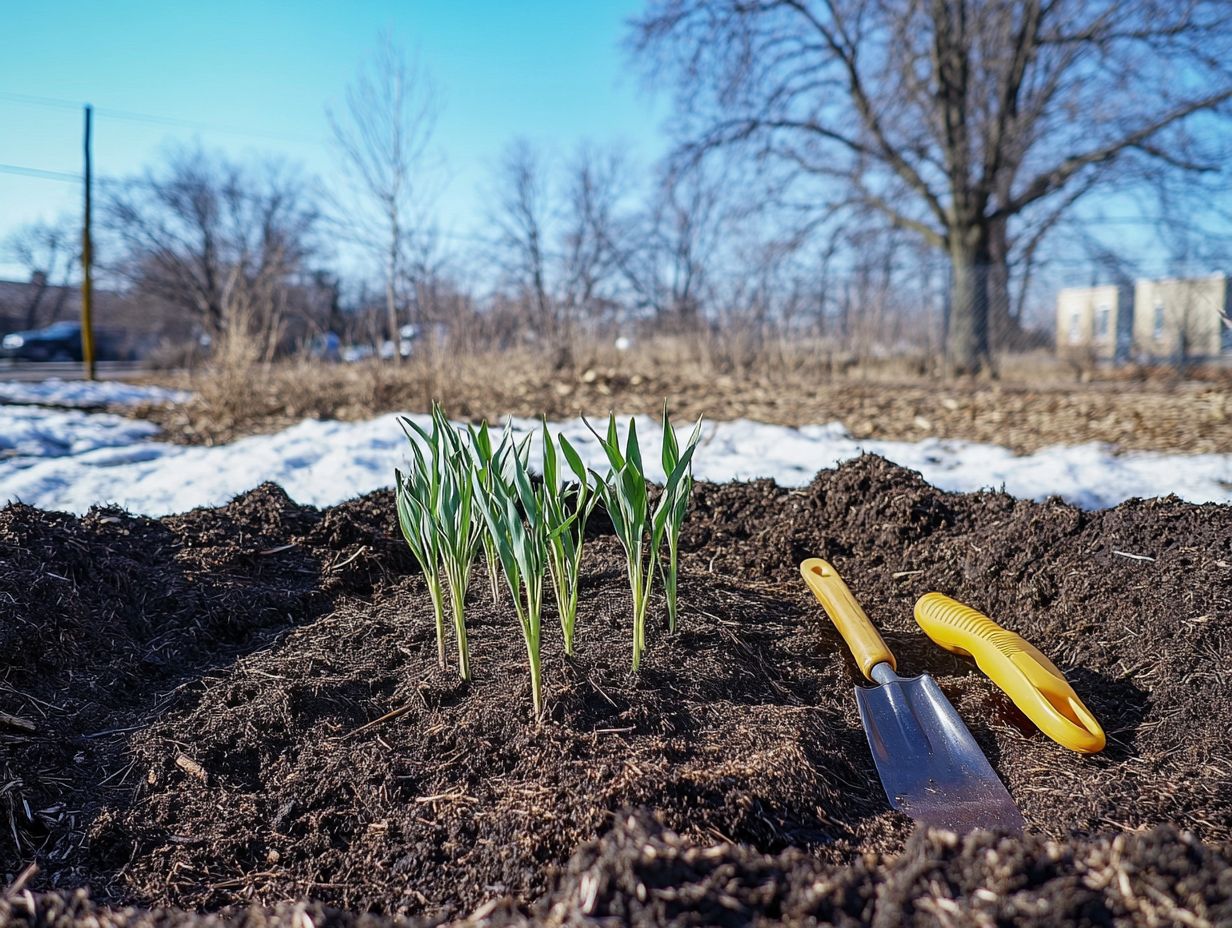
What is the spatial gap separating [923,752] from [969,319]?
11285mm

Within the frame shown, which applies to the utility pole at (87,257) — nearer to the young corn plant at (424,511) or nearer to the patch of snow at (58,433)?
the patch of snow at (58,433)

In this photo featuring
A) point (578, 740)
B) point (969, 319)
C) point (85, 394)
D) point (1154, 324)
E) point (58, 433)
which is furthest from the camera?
point (969, 319)

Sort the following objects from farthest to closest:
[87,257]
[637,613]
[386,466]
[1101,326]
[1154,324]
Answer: [87,257] → [1101,326] → [1154,324] → [386,466] → [637,613]

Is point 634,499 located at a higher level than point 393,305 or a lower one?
lower

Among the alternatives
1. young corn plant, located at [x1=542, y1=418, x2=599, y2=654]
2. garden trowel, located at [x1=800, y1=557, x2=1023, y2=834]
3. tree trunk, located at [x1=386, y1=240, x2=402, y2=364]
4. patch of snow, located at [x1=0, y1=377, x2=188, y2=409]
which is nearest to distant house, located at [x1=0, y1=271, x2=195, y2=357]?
patch of snow, located at [x1=0, y1=377, x2=188, y2=409]

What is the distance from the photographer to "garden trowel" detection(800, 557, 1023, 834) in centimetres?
139

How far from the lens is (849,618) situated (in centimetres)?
190

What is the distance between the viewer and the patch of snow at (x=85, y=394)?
8477 mm

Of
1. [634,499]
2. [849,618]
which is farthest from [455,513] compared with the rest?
[849,618]

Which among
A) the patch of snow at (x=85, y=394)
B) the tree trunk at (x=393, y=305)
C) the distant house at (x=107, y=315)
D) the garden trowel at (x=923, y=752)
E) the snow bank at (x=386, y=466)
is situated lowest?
the garden trowel at (x=923, y=752)

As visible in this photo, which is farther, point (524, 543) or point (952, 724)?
point (952, 724)

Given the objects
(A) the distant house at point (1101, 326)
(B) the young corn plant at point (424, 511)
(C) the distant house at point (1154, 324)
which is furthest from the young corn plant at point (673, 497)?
(A) the distant house at point (1101, 326)

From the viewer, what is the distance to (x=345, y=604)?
2.23 metres

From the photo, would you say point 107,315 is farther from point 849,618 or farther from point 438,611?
point 849,618
